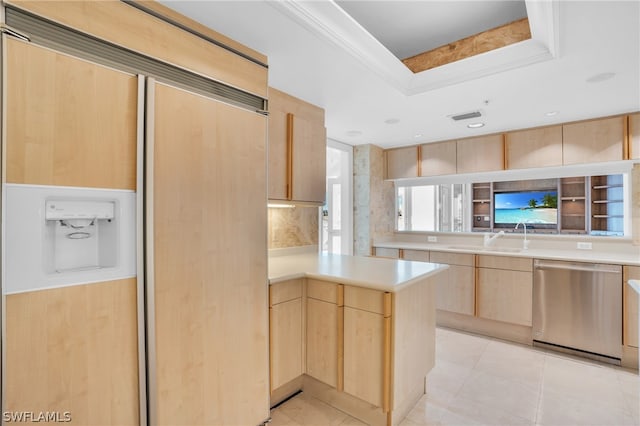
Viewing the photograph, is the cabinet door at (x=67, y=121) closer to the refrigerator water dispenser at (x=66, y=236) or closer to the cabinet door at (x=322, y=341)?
the refrigerator water dispenser at (x=66, y=236)

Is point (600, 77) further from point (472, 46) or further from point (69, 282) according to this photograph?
point (69, 282)

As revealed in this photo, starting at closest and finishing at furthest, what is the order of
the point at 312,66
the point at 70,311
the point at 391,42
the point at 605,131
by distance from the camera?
1. the point at 70,311
2. the point at 312,66
3. the point at 391,42
4. the point at 605,131

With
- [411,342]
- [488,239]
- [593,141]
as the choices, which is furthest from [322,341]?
[593,141]

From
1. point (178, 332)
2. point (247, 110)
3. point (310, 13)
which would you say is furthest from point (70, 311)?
point (310, 13)

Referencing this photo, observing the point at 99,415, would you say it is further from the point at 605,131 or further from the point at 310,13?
the point at 605,131

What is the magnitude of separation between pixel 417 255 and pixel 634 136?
2.34 meters

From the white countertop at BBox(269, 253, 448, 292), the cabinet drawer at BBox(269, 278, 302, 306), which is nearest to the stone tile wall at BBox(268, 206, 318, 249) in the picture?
the white countertop at BBox(269, 253, 448, 292)

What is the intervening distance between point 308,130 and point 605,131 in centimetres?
290

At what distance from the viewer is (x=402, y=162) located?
173 inches

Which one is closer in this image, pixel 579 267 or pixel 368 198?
pixel 579 267

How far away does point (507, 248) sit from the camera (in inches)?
151

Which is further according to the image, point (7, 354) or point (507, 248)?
point (507, 248)

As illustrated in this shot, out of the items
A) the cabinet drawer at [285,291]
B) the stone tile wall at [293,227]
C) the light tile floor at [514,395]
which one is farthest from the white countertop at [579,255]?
the cabinet drawer at [285,291]

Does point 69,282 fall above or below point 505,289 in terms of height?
above
